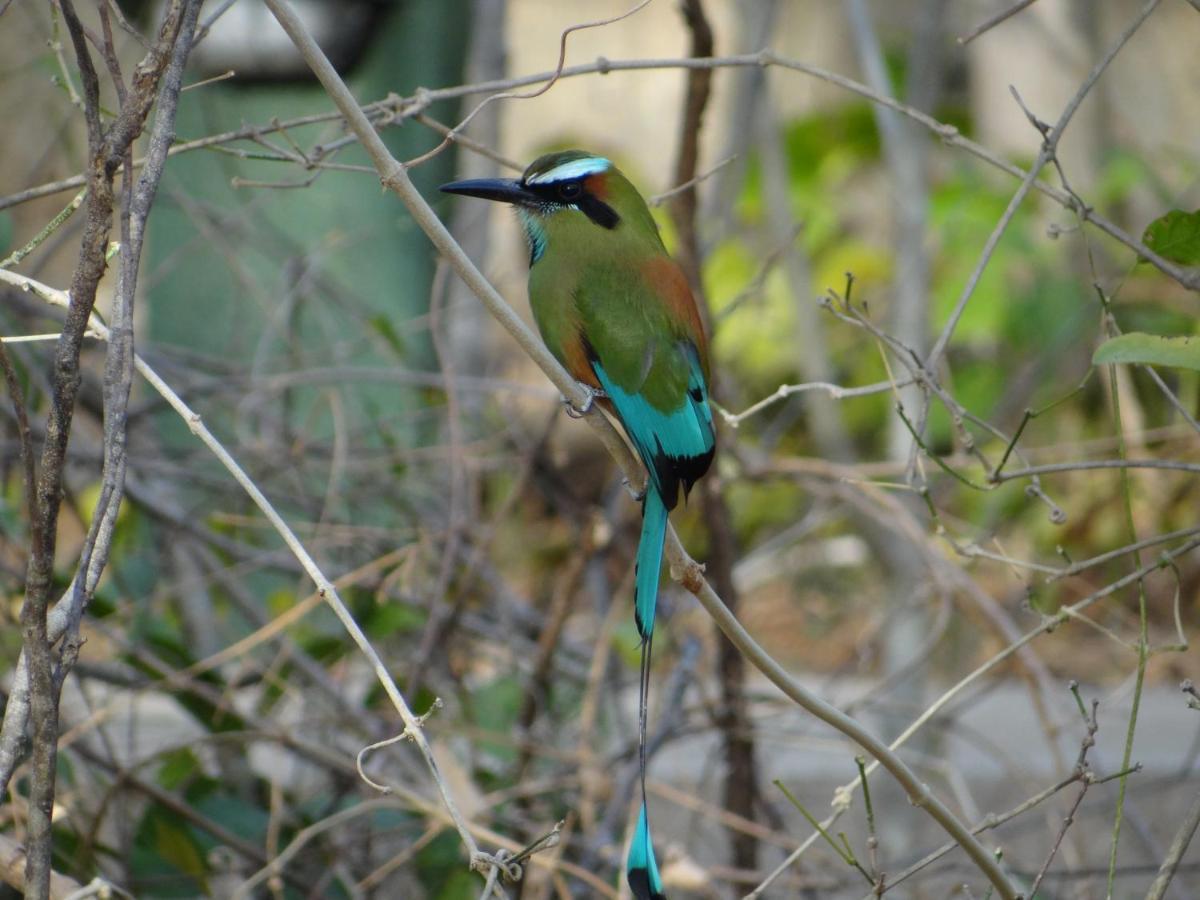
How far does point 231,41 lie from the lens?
3738 mm

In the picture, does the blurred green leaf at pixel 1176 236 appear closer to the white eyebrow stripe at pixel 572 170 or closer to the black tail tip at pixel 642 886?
the white eyebrow stripe at pixel 572 170

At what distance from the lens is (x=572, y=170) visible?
1962mm

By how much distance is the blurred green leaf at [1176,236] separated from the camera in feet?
5.03

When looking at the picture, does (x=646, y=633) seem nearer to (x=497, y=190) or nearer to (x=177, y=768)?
(x=497, y=190)

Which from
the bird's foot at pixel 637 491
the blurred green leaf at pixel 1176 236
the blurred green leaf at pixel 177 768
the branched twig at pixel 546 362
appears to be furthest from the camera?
the blurred green leaf at pixel 177 768

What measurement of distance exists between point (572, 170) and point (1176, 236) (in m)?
0.82

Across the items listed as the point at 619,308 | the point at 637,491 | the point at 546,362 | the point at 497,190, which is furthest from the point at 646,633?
the point at 497,190

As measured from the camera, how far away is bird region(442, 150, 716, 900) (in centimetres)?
177

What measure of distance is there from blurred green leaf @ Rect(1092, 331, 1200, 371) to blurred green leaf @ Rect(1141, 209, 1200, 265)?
160 millimetres

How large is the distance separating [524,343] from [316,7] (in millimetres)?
2814

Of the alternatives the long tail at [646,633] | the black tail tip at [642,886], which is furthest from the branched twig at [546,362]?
the black tail tip at [642,886]

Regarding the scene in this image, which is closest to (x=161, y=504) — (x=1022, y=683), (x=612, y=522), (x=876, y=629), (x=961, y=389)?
(x=612, y=522)

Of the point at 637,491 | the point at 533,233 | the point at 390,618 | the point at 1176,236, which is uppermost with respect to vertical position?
the point at 533,233

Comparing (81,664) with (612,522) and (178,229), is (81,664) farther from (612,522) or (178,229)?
(178,229)
